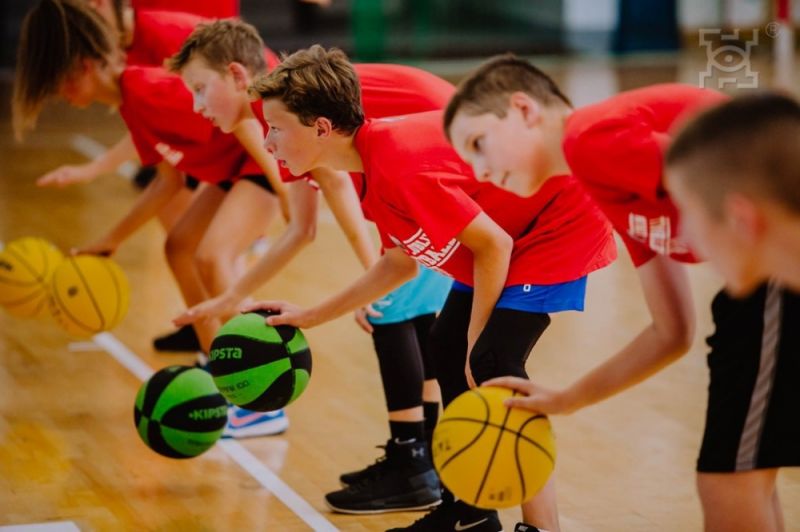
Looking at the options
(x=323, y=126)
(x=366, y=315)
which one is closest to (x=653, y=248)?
(x=323, y=126)

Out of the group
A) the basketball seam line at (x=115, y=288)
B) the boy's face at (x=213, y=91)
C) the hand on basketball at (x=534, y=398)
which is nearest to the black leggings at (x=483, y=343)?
the hand on basketball at (x=534, y=398)

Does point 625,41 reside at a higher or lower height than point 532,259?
lower

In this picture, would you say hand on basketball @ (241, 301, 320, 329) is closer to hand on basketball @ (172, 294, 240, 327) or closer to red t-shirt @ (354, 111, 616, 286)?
hand on basketball @ (172, 294, 240, 327)

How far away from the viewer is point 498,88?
2943 millimetres

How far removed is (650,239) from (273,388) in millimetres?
1505

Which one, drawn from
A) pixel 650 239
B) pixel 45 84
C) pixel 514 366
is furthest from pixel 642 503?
pixel 45 84

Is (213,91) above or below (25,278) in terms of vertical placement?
above

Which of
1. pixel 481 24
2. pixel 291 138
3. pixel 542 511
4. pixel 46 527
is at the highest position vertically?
pixel 291 138

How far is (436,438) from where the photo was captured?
3.20 m

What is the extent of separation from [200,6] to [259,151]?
1.96 m

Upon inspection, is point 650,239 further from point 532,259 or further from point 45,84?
point 45,84

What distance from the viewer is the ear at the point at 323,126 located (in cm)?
362

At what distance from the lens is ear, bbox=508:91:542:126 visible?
2.94 m

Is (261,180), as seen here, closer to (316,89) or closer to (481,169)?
(316,89)
